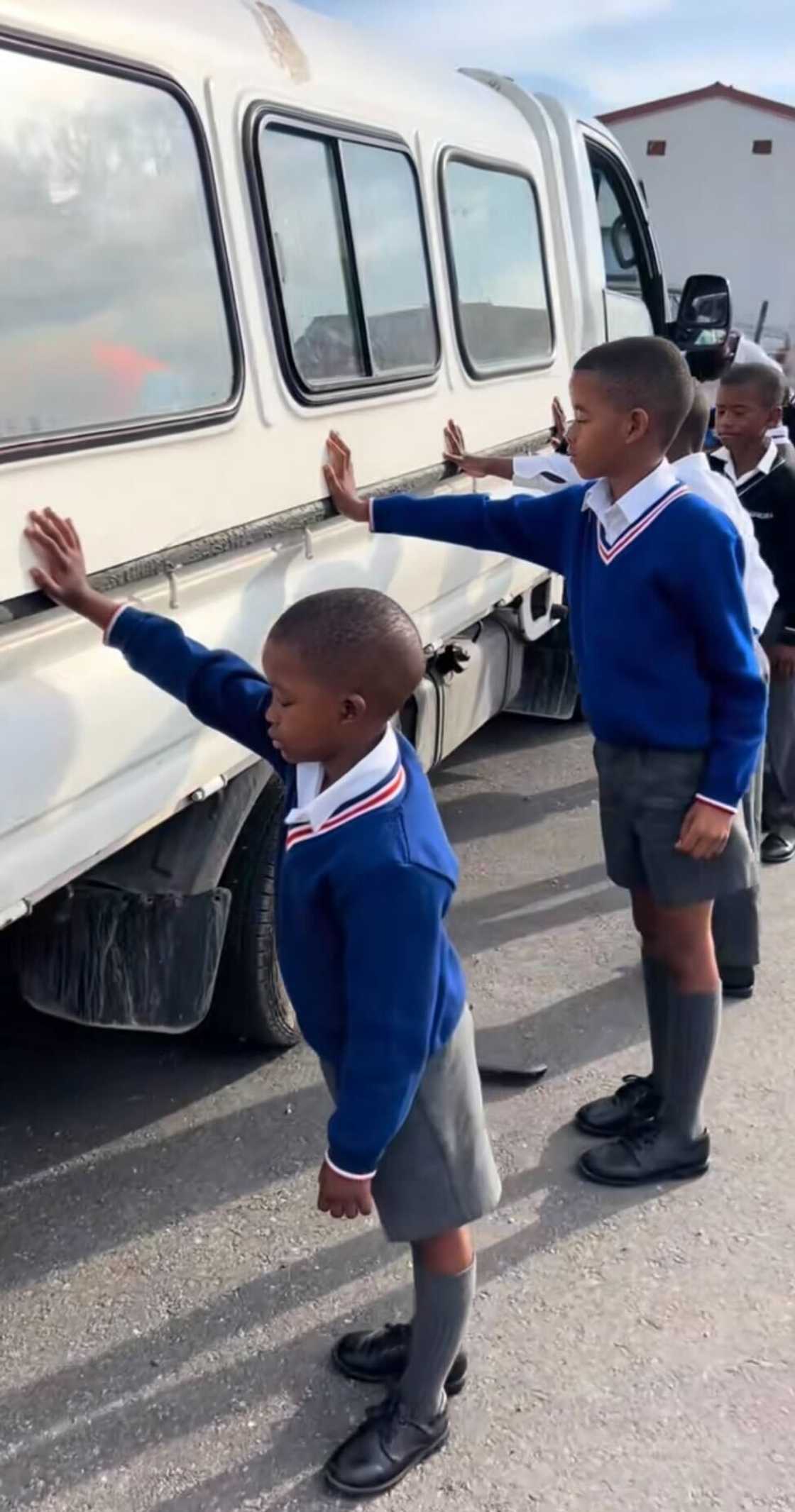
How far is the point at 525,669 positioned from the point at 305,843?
368cm

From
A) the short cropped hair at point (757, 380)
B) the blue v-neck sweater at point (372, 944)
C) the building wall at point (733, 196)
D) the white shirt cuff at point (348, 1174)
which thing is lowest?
the white shirt cuff at point (348, 1174)

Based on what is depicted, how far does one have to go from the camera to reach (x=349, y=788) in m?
1.80

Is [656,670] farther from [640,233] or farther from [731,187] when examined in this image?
[731,187]

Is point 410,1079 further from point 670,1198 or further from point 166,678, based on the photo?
point 670,1198

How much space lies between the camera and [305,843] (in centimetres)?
184

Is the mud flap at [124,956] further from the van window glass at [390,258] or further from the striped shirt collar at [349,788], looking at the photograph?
the van window glass at [390,258]

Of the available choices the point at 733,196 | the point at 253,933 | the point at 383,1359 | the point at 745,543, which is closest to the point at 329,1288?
the point at 383,1359

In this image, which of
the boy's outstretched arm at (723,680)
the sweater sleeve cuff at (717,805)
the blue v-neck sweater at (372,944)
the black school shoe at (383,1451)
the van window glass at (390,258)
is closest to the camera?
the blue v-neck sweater at (372,944)

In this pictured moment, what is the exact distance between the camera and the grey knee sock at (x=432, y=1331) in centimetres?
209

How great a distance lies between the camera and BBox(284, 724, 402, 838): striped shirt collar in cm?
180

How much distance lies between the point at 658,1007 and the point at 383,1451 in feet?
3.56

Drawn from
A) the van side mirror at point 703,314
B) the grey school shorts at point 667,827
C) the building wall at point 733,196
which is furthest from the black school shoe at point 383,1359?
the building wall at point 733,196

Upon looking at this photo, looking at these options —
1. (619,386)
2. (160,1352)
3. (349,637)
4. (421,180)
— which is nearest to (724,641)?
(619,386)

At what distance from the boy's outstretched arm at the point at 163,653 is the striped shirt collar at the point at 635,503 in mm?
819
